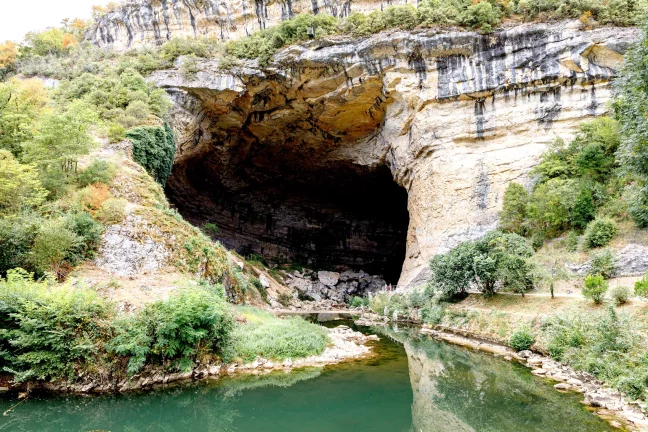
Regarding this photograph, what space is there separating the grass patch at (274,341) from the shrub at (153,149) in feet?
47.0

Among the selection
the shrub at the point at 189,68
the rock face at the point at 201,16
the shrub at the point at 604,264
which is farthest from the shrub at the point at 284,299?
the rock face at the point at 201,16

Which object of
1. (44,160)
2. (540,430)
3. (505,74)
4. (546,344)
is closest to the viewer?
(540,430)

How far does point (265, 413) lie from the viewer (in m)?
8.46

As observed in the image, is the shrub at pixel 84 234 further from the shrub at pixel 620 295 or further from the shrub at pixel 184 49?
the shrub at pixel 184 49

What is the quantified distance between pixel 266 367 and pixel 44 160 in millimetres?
13461

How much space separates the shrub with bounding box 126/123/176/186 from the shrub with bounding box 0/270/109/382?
15.1 meters

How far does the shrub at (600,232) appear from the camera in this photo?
18438mm

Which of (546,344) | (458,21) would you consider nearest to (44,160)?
(546,344)

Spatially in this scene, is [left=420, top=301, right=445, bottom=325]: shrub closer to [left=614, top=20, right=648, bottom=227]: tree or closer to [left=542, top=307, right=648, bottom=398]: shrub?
[left=542, top=307, right=648, bottom=398]: shrub

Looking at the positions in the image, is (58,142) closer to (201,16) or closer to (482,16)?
(201,16)

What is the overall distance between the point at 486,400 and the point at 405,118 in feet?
86.6

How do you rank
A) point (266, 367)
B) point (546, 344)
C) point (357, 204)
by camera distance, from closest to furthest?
point (266, 367) < point (546, 344) < point (357, 204)

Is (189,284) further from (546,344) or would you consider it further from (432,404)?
(546,344)

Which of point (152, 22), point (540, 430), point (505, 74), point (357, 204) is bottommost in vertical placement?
→ point (357, 204)
